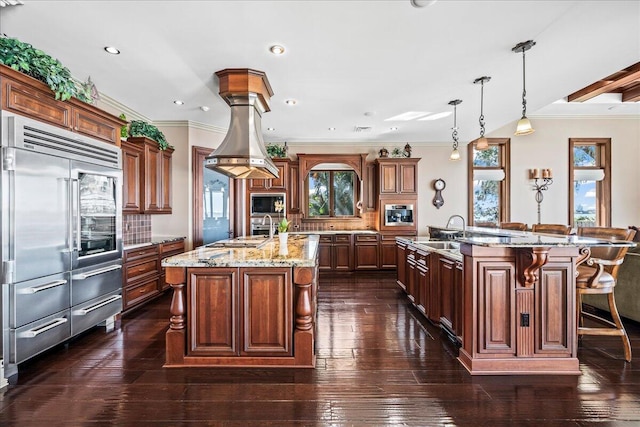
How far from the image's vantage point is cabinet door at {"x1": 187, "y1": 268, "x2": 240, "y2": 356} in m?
2.54

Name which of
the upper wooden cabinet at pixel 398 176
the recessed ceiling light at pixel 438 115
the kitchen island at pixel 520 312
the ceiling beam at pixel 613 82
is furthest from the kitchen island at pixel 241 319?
the ceiling beam at pixel 613 82

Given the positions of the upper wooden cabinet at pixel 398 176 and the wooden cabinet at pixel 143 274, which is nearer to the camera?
the wooden cabinet at pixel 143 274

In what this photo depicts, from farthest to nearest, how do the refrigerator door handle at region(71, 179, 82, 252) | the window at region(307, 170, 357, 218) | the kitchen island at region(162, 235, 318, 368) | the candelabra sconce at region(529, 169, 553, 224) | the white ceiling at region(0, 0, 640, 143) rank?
the window at region(307, 170, 357, 218) < the candelabra sconce at region(529, 169, 553, 224) < the refrigerator door handle at region(71, 179, 82, 252) < the kitchen island at region(162, 235, 318, 368) < the white ceiling at region(0, 0, 640, 143)

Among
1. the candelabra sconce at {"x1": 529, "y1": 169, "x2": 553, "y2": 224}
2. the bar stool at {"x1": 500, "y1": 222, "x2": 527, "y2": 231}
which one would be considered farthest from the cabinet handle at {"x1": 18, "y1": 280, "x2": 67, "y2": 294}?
the candelabra sconce at {"x1": 529, "y1": 169, "x2": 553, "y2": 224}

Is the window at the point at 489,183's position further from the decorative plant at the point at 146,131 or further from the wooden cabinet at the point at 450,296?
the decorative plant at the point at 146,131

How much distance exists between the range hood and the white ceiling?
0.49 ft

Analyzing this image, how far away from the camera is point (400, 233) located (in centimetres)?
651

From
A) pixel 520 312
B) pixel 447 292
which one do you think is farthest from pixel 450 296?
pixel 520 312

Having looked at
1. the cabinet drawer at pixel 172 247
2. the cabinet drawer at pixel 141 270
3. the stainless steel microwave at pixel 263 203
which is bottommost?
the cabinet drawer at pixel 141 270

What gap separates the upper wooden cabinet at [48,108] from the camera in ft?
7.45

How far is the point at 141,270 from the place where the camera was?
4.01 m

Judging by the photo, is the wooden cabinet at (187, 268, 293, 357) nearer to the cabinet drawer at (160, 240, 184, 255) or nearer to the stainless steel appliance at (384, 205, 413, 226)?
the cabinet drawer at (160, 240, 184, 255)

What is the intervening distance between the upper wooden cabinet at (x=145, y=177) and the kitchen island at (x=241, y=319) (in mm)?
2226

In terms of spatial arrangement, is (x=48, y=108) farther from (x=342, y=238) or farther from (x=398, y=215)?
(x=398, y=215)
